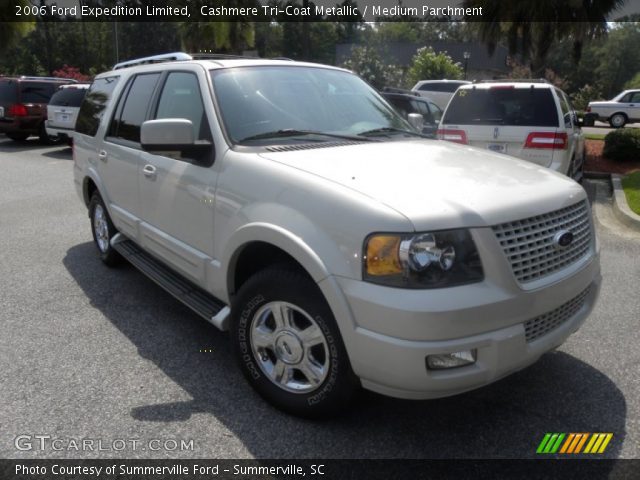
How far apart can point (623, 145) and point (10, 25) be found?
27.7 metres

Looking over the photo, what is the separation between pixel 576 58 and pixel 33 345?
999 inches

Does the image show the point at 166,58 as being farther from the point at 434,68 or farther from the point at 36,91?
the point at 434,68

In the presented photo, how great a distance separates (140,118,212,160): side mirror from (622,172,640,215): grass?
6.62 metres

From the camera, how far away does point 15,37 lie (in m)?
28.2

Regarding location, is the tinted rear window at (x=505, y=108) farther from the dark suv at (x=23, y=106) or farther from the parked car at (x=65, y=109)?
the dark suv at (x=23, y=106)

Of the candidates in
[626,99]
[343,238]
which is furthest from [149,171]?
[626,99]

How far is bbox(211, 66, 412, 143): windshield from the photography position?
3.48 m

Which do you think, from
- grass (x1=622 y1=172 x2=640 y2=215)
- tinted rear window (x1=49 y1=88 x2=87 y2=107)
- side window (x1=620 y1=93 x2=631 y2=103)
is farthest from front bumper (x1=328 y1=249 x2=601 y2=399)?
side window (x1=620 y1=93 x2=631 y2=103)

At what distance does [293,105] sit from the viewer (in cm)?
369

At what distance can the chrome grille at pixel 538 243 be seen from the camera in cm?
255

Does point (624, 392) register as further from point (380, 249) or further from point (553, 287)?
point (380, 249)

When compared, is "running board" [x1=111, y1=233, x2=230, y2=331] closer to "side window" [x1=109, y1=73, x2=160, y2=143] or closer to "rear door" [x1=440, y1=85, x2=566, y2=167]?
"side window" [x1=109, y1=73, x2=160, y2=143]

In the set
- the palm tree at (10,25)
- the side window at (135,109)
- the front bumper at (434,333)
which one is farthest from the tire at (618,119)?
the palm tree at (10,25)

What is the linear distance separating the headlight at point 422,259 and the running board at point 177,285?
1204 millimetres
